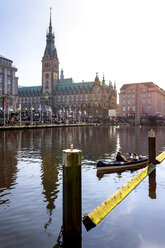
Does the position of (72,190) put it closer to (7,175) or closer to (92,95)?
(7,175)

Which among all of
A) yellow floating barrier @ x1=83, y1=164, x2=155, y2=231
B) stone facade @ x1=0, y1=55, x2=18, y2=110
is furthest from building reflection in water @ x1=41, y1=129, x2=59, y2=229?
stone facade @ x1=0, y1=55, x2=18, y2=110

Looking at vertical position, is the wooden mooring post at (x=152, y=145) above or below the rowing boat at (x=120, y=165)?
above

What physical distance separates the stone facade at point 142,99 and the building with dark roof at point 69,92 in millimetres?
15757

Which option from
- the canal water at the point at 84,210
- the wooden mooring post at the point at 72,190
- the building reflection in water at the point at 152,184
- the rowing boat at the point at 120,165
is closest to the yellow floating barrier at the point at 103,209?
the canal water at the point at 84,210

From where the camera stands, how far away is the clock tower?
191 meters

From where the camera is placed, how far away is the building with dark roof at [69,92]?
601 ft

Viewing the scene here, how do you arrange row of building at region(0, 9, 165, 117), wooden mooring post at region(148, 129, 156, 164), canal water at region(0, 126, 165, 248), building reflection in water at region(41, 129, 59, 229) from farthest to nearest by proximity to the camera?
row of building at region(0, 9, 165, 117) < wooden mooring post at region(148, 129, 156, 164) < building reflection in water at region(41, 129, 59, 229) < canal water at region(0, 126, 165, 248)

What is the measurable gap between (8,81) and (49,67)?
84.4 metres

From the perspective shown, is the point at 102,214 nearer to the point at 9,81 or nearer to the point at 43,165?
the point at 43,165

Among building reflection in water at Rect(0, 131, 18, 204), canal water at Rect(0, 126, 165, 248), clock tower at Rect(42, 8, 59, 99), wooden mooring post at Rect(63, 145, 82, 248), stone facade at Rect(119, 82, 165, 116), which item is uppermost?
clock tower at Rect(42, 8, 59, 99)

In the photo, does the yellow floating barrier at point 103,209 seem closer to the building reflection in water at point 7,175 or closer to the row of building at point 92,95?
the building reflection in water at point 7,175

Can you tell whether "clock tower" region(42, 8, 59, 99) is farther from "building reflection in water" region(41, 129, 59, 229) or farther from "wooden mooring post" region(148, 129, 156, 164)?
"wooden mooring post" region(148, 129, 156, 164)

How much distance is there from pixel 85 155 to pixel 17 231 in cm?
1755

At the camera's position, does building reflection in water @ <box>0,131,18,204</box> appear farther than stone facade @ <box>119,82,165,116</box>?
No
